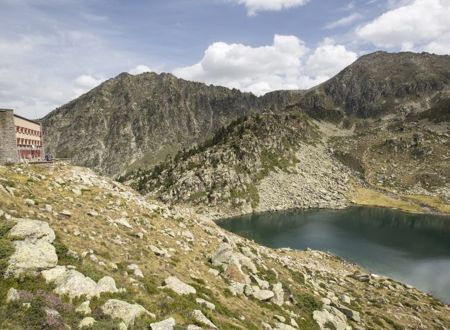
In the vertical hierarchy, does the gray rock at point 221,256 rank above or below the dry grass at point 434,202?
above

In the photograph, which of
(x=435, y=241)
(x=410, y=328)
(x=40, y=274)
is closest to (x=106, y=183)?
(x=40, y=274)

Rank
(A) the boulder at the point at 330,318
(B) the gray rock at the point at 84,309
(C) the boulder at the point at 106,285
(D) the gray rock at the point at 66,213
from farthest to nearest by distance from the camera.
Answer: (A) the boulder at the point at 330,318 < (D) the gray rock at the point at 66,213 < (C) the boulder at the point at 106,285 < (B) the gray rock at the point at 84,309

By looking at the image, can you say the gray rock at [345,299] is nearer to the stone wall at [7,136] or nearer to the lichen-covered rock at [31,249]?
the lichen-covered rock at [31,249]

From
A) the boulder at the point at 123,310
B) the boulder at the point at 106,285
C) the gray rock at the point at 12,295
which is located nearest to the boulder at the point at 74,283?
the boulder at the point at 106,285

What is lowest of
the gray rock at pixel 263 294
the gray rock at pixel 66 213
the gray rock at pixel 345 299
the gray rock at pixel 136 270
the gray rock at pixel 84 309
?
the gray rock at pixel 345 299

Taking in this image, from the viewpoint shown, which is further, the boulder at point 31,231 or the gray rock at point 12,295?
the boulder at point 31,231

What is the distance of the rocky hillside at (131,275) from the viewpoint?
1677 centimetres

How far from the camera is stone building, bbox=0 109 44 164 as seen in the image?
45.6 metres

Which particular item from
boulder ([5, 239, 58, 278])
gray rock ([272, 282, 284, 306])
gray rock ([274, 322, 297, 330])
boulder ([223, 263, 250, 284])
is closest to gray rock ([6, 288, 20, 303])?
boulder ([5, 239, 58, 278])

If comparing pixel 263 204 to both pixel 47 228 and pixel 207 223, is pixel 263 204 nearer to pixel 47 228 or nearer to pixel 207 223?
pixel 207 223

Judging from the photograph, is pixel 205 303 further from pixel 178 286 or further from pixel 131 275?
pixel 131 275

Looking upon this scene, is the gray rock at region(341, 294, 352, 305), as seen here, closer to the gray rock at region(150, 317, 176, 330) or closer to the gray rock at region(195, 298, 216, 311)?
the gray rock at region(195, 298, 216, 311)

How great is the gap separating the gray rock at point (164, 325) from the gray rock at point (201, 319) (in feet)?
7.50

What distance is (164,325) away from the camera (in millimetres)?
17109
